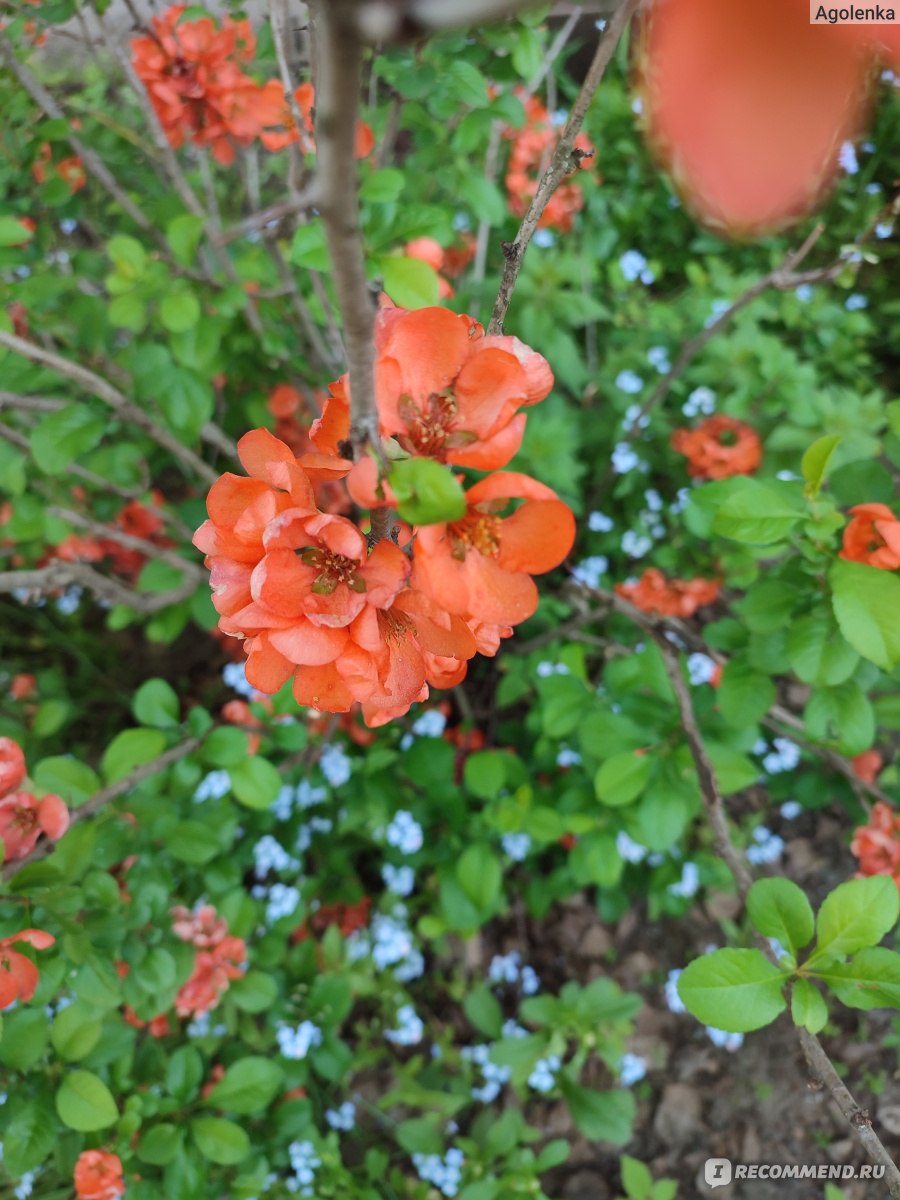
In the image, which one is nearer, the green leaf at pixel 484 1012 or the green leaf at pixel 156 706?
the green leaf at pixel 156 706

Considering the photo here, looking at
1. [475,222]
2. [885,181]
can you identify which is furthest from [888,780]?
[885,181]

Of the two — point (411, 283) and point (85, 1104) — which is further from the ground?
point (411, 283)

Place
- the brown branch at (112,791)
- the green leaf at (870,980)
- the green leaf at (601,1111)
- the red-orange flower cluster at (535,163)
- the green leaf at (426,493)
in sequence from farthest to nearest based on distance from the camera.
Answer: the red-orange flower cluster at (535,163) < the green leaf at (601,1111) < the brown branch at (112,791) < the green leaf at (870,980) < the green leaf at (426,493)

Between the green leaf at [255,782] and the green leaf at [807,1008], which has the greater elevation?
the green leaf at [807,1008]

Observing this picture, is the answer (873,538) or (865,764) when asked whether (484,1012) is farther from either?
(873,538)

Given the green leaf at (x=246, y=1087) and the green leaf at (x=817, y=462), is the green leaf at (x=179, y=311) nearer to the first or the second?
the green leaf at (x=817, y=462)

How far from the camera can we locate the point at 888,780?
1654 millimetres

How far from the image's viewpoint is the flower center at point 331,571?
1.94 feet

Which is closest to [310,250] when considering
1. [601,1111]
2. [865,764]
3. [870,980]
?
[870,980]

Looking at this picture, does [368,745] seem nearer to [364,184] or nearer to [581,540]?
[581,540]

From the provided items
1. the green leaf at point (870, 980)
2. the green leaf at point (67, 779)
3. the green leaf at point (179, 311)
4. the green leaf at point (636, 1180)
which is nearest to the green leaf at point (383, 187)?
the green leaf at point (179, 311)

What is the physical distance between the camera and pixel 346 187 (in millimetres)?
317

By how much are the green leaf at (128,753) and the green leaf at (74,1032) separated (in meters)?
0.33

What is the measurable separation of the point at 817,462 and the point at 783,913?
535mm
